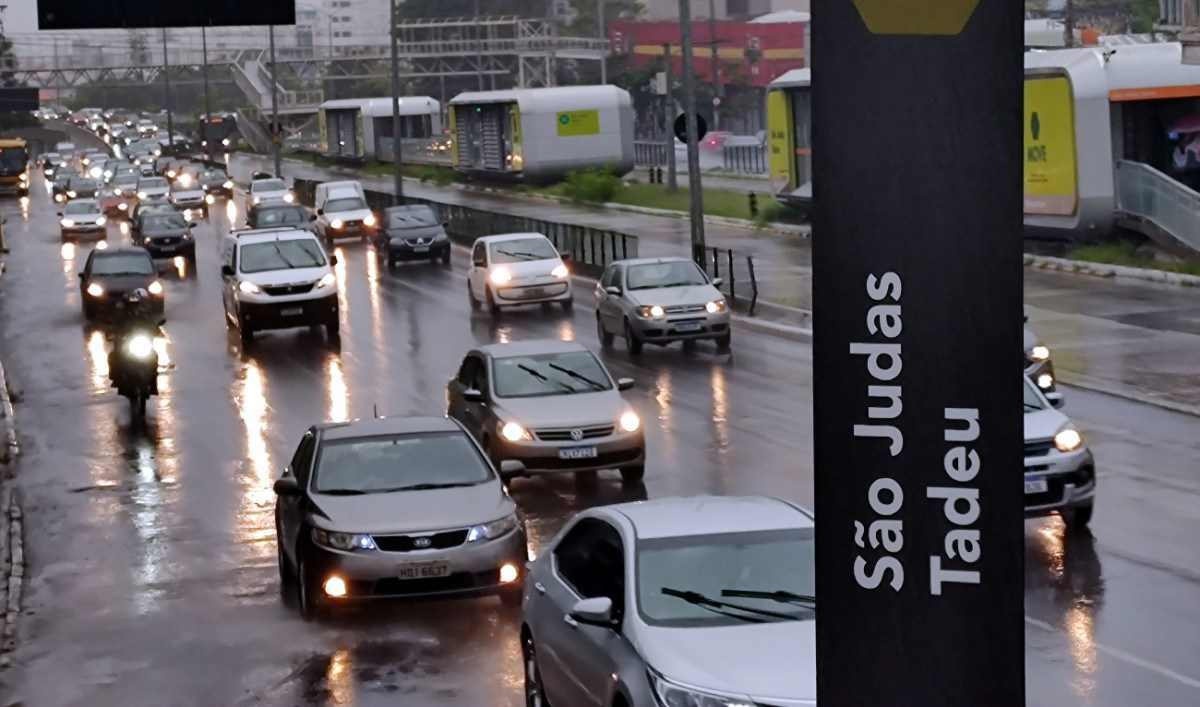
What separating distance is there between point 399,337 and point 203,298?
11.2 metres

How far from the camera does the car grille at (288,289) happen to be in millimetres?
36312

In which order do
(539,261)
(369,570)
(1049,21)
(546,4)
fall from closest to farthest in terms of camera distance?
(369,570)
(539,261)
(1049,21)
(546,4)

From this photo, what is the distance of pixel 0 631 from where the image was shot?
16.1m

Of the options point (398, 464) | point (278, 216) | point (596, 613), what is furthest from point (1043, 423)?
point (278, 216)

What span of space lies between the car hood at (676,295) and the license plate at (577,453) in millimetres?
12021

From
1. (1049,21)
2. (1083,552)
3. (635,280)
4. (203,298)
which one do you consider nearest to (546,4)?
(1049,21)

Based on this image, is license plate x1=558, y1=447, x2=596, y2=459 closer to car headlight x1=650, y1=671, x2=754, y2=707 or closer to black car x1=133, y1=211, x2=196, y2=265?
car headlight x1=650, y1=671, x2=754, y2=707

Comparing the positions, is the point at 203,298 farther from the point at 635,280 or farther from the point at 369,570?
the point at 369,570

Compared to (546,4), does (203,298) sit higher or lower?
lower

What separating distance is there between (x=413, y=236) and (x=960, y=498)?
4566 centimetres

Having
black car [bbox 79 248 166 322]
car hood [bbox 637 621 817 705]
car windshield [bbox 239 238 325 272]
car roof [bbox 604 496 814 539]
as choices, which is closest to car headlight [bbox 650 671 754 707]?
car hood [bbox 637 621 817 705]

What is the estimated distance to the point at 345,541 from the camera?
15.4 metres

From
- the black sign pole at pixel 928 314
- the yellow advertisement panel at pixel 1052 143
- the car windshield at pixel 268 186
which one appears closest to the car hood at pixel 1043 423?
the black sign pole at pixel 928 314

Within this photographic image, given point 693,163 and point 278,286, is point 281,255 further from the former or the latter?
point 693,163
